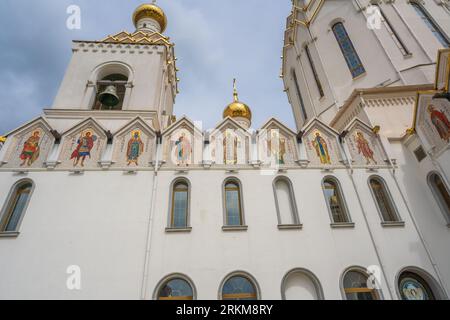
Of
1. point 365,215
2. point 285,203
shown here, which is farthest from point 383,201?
point 285,203

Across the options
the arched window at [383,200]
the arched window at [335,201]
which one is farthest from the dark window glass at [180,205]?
the arched window at [383,200]

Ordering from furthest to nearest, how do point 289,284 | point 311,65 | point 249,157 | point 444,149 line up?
point 311,65, point 249,157, point 444,149, point 289,284

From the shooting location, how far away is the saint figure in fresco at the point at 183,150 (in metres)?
10.5

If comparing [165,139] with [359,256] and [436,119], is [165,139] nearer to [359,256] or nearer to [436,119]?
[359,256]

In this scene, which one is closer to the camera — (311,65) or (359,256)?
(359,256)

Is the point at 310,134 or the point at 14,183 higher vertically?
the point at 310,134

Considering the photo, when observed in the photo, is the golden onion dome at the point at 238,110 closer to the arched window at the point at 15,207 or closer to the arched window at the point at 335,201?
the arched window at the point at 335,201

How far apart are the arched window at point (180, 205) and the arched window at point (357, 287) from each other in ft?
17.7

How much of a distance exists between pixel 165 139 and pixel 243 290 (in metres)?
6.41

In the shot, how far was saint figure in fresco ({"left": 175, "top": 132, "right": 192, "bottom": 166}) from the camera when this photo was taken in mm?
10473

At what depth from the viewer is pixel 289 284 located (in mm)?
8266

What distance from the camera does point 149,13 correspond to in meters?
21.6

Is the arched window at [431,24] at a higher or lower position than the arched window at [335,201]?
higher
